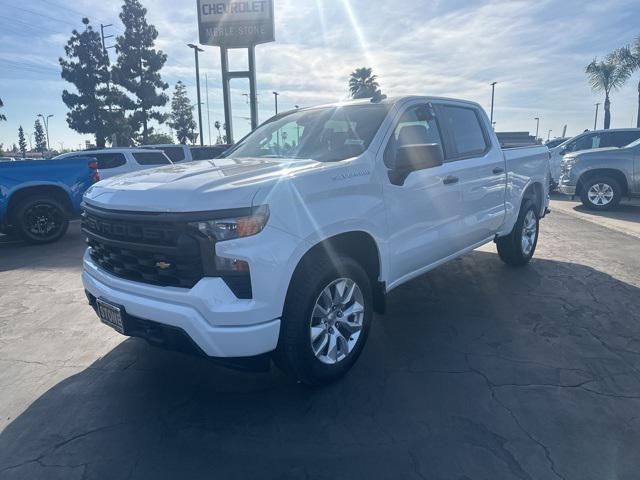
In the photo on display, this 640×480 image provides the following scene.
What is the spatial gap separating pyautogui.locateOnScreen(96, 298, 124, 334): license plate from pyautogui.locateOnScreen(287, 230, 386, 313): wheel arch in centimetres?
110

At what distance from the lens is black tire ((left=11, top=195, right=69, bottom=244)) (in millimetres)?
8016

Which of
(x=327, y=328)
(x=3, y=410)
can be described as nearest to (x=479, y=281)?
(x=327, y=328)

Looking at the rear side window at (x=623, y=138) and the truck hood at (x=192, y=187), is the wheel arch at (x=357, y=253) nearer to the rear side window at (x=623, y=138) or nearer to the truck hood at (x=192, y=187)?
the truck hood at (x=192, y=187)

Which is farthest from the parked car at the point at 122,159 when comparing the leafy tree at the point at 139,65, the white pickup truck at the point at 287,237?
the leafy tree at the point at 139,65

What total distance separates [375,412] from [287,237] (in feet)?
4.06

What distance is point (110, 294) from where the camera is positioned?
299 centimetres

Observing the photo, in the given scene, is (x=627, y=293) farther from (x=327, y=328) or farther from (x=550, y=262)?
(x=327, y=328)

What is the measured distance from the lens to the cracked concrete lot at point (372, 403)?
2.47 m

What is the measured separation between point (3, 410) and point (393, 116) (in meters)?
3.45

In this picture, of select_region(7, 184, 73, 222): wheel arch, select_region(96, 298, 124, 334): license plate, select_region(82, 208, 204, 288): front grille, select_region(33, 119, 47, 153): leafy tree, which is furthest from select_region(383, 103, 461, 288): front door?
select_region(33, 119, 47, 153): leafy tree

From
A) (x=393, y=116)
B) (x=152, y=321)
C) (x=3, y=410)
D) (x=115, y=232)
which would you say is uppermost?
(x=393, y=116)

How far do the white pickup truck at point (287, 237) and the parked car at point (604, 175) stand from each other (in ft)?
28.7

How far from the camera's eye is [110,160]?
38.7ft

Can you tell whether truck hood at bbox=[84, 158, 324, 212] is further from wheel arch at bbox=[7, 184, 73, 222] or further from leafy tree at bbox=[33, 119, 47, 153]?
leafy tree at bbox=[33, 119, 47, 153]
